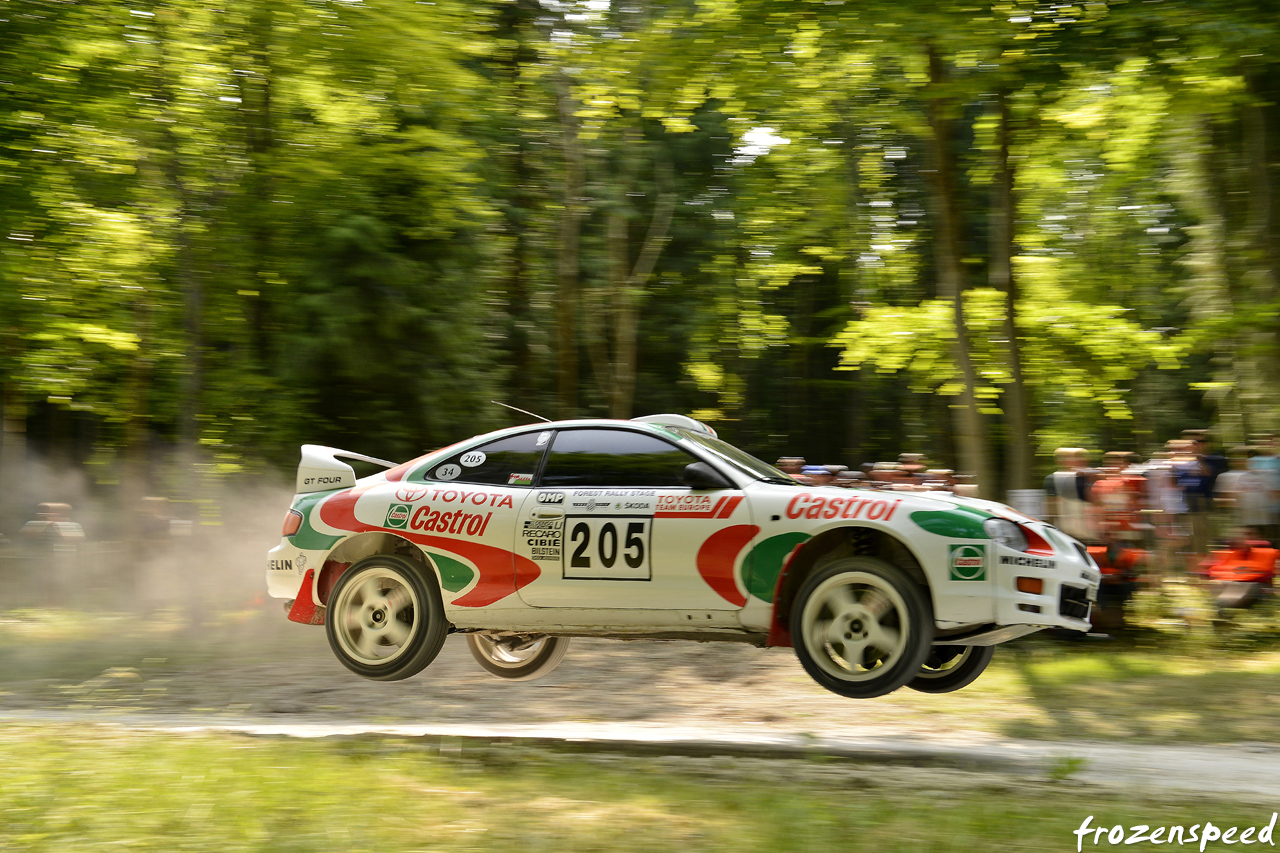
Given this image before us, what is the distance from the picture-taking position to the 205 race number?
729 cm

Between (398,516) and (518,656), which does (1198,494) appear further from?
(398,516)

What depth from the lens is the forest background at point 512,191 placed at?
1120 cm

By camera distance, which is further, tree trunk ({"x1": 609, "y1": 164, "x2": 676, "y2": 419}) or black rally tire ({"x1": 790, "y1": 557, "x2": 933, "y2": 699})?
tree trunk ({"x1": 609, "y1": 164, "x2": 676, "y2": 419})

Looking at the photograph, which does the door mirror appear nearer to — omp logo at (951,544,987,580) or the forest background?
omp logo at (951,544,987,580)

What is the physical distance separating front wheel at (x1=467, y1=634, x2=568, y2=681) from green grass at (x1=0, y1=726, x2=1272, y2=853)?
7.74ft

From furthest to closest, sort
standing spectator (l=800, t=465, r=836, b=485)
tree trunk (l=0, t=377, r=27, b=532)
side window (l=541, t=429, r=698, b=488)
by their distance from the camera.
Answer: tree trunk (l=0, t=377, r=27, b=532), standing spectator (l=800, t=465, r=836, b=485), side window (l=541, t=429, r=698, b=488)

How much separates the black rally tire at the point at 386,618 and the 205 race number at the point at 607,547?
42.3 inches

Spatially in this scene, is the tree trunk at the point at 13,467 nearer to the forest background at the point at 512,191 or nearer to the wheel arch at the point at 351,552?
the forest background at the point at 512,191

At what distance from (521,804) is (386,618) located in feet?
9.19

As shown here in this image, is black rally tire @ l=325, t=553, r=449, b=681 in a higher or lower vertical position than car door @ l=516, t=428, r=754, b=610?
lower

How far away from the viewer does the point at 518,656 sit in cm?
912

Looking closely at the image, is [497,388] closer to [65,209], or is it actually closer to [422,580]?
[65,209]

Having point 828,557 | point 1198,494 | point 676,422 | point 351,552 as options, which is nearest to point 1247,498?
point 1198,494

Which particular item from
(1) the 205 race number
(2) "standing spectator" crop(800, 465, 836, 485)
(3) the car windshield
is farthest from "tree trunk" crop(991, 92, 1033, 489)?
(1) the 205 race number
